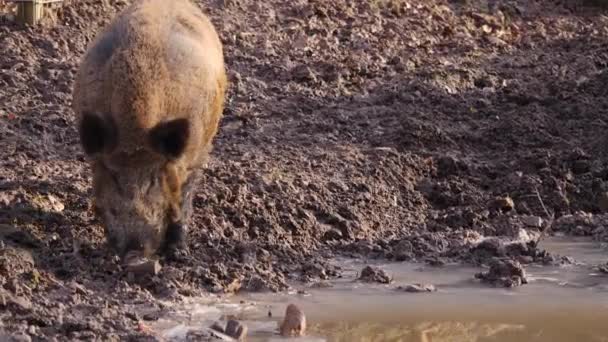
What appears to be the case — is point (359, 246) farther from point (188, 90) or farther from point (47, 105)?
point (47, 105)

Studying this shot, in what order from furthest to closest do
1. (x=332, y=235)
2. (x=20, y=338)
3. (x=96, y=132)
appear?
(x=332, y=235) → (x=96, y=132) → (x=20, y=338)

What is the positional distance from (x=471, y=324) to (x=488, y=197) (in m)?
2.63

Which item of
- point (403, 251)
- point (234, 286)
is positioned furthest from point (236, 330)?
point (403, 251)

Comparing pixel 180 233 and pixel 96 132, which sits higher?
pixel 96 132

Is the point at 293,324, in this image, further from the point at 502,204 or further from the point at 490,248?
the point at 502,204

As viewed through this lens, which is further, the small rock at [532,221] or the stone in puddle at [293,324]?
the small rock at [532,221]

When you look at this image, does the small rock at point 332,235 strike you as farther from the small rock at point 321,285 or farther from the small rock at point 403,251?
the small rock at point 321,285

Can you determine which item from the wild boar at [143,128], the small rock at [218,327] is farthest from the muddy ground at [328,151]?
the small rock at [218,327]

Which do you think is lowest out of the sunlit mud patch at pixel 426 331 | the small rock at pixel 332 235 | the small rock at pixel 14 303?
the small rock at pixel 332 235

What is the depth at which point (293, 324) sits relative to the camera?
22.3ft

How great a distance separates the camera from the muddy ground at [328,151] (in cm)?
768

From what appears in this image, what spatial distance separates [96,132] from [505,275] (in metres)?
2.36

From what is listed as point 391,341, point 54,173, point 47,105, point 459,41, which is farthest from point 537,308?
point 459,41

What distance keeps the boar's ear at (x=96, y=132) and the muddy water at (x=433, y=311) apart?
108cm
